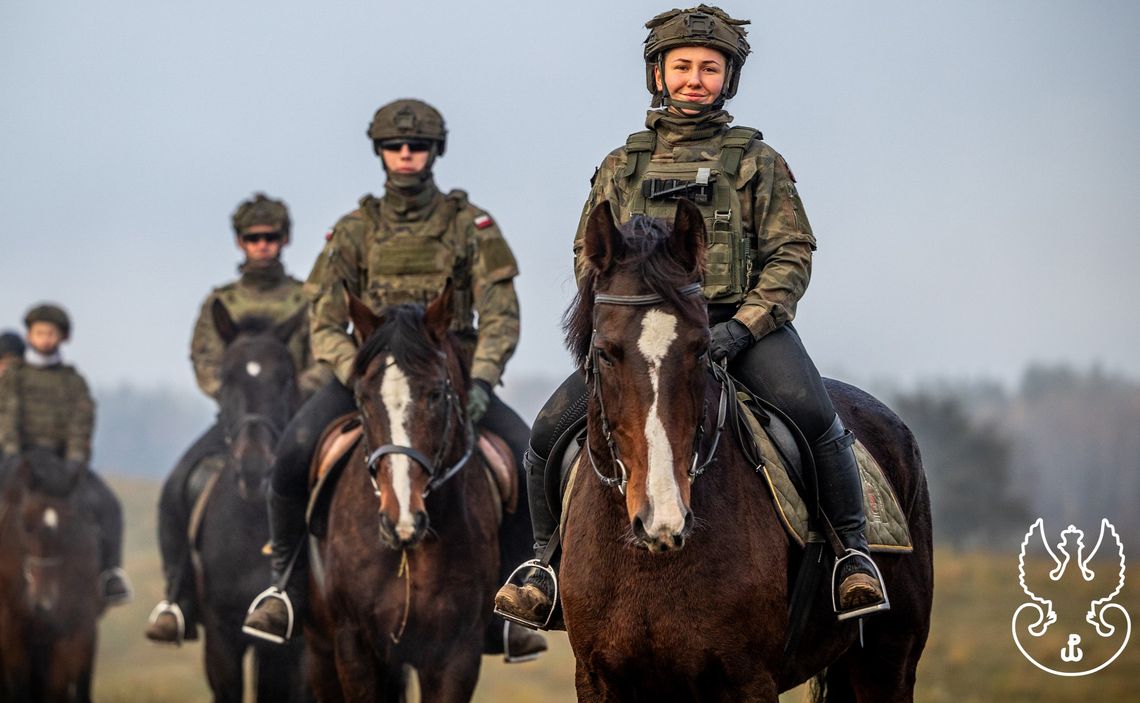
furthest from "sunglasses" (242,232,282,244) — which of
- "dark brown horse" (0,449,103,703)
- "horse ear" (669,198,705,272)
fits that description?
"horse ear" (669,198,705,272)

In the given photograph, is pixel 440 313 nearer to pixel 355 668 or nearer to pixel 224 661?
pixel 355 668

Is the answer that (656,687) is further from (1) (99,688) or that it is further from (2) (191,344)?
(1) (99,688)

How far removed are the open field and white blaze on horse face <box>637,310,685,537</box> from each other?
12075 millimetres

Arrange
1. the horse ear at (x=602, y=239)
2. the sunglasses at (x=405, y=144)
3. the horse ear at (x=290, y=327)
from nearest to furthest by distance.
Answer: the horse ear at (x=602, y=239) → the sunglasses at (x=405, y=144) → the horse ear at (x=290, y=327)

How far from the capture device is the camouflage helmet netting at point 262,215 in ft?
50.0

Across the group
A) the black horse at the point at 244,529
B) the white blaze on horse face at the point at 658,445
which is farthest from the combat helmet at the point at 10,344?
the white blaze on horse face at the point at 658,445

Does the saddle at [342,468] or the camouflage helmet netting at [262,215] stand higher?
the camouflage helmet netting at [262,215]

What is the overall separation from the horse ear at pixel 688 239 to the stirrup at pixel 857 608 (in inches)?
61.1

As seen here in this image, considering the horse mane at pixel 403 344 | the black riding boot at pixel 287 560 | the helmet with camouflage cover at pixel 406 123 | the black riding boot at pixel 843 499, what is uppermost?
the helmet with camouflage cover at pixel 406 123

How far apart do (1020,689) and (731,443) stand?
40.4 ft

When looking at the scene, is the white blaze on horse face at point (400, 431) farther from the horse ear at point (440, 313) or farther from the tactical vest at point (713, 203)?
the tactical vest at point (713, 203)

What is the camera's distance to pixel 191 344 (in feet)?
49.6

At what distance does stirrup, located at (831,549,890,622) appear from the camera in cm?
703
